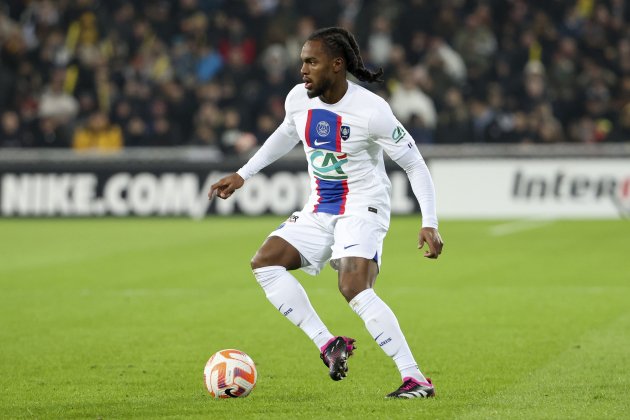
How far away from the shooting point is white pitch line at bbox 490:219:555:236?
59.9 ft

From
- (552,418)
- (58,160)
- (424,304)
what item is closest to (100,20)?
(58,160)

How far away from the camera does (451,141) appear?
68.9ft

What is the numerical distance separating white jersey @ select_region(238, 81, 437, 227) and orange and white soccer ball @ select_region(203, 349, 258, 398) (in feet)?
3.13

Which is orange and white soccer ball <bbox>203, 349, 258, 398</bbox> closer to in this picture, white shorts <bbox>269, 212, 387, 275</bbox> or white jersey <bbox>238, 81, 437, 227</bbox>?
white shorts <bbox>269, 212, 387, 275</bbox>

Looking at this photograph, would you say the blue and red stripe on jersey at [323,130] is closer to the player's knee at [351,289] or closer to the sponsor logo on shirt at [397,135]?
the sponsor logo on shirt at [397,135]

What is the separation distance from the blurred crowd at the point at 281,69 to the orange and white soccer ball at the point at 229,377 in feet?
46.8

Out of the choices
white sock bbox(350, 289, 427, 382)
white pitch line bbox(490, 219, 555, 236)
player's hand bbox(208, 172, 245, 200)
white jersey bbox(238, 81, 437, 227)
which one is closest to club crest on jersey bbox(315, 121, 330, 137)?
white jersey bbox(238, 81, 437, 227)

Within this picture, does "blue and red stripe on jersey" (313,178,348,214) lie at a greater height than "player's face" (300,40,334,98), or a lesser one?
lesser

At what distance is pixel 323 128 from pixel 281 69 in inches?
607

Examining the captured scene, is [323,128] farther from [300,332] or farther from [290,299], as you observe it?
[300,332]

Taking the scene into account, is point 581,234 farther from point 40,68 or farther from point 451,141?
point 40,68

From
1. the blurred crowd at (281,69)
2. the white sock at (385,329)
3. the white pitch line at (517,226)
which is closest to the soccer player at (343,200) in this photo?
the white sock at (385,329)

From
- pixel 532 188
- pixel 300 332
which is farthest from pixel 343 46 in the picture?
pixel 532 188

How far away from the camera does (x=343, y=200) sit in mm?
6938
